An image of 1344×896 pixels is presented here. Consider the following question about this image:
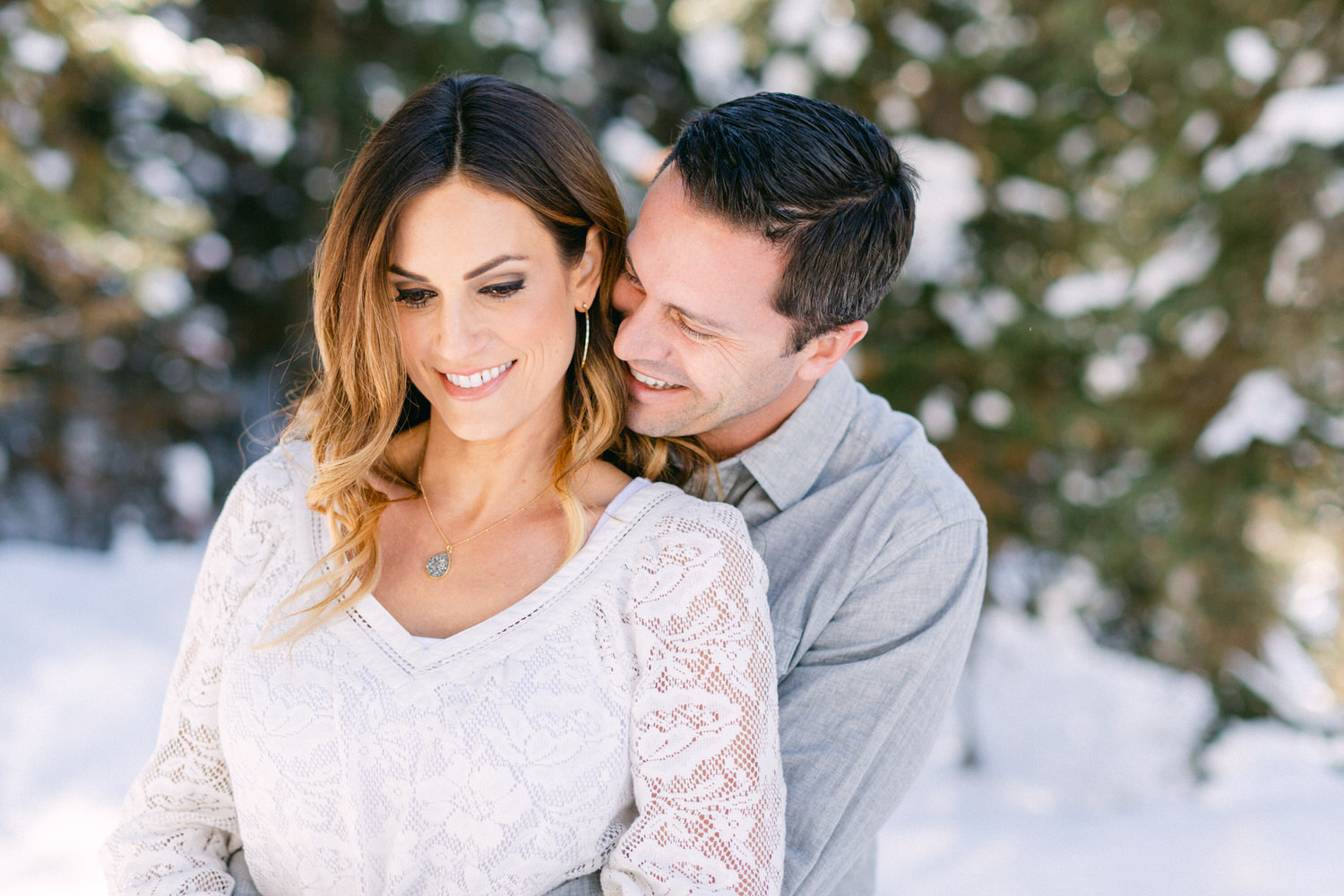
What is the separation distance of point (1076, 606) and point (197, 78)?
562 cm

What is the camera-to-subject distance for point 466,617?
1.81 m

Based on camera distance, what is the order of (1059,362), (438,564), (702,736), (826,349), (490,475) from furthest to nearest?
(1059,362) < (826,349) < (490,475) < (438,564) < (702,736)

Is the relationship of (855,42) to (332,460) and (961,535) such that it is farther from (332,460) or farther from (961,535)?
(332,460)

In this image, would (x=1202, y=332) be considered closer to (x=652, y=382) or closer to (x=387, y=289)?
(x=652, y=382)

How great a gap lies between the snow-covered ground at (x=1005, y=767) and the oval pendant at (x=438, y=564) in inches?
120

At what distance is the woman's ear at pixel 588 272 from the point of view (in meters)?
2.00

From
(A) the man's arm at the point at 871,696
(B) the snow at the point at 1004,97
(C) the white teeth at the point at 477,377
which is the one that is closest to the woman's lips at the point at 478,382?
(C) the white teeth at the point at 477,377

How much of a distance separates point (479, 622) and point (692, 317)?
0.75 m

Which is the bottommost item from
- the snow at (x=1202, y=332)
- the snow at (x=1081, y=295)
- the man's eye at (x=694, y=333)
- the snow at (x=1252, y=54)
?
the snow at (x=1202, y=332)

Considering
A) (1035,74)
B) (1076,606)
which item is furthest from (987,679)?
(1035,74)

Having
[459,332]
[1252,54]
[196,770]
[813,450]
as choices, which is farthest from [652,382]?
[1252,54]

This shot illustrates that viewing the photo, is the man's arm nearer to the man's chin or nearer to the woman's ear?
the man's chin

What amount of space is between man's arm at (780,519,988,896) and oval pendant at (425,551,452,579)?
70cm

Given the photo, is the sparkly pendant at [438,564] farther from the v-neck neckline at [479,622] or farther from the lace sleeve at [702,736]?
the lace sleeve at [702,736]
